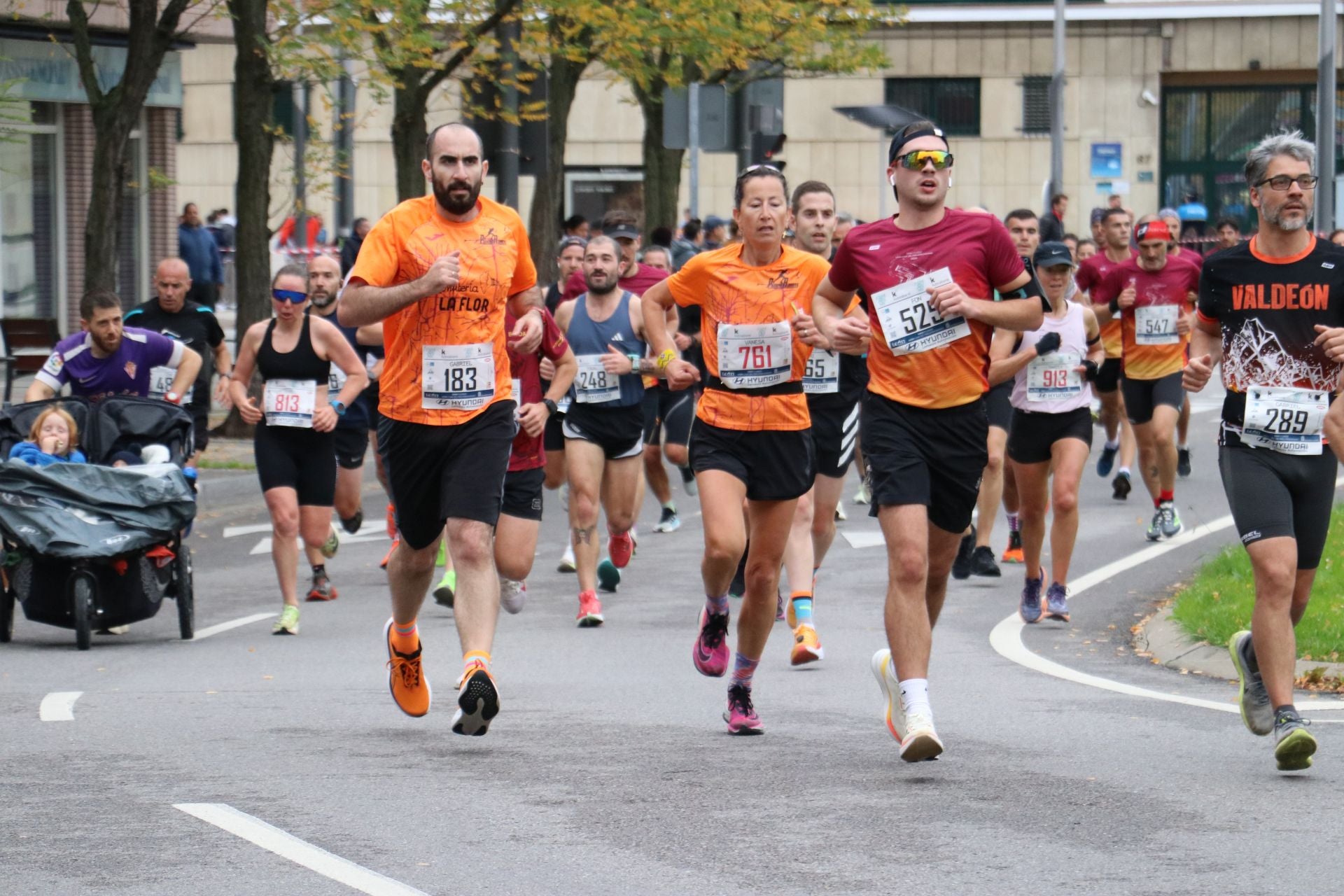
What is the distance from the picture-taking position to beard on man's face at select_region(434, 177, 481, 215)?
765 centimetres

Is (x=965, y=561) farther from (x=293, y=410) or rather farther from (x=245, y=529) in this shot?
(x=245, y=529)

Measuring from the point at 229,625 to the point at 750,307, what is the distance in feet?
15.3

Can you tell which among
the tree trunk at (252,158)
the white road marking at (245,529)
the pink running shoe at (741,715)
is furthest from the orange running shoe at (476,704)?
the tree trunk at (252,158)

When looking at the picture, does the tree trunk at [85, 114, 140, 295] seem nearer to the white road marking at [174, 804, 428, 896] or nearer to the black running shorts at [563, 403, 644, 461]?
the black running shorts at [563, 403, 644, 461]

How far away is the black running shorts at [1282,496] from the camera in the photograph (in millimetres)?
7301

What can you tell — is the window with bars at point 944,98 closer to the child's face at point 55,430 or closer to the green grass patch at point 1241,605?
the green grass patch at point 1241,605

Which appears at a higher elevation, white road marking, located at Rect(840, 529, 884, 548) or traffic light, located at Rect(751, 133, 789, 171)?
traffic light, located at Rect(751, 133, 789, 171)

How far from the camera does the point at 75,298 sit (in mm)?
28781

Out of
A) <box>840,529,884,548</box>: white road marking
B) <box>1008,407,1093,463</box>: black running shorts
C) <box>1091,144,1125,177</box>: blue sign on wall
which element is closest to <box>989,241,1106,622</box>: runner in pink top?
<box>1008,407,1093,463</box>: black running shorts

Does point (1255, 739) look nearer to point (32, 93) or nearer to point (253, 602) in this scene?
point (253, 602)

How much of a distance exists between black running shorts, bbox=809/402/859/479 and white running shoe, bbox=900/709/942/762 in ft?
13.0

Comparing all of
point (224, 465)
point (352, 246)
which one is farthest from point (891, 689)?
point (352, 246)

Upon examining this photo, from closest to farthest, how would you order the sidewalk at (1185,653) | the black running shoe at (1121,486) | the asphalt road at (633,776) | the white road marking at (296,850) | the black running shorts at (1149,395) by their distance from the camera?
the white road marking at (296,850) → the asphalt road at (633,776) → the sidewalk at (1185,653) → the black running shorts at (1149,395) → the black running shoe at (1121,486)

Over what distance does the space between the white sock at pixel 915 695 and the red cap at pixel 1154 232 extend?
8569mm
